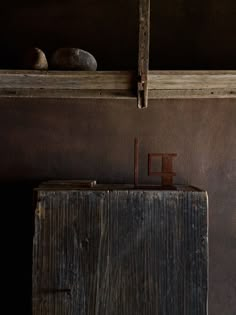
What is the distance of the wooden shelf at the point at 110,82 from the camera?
1533 mm

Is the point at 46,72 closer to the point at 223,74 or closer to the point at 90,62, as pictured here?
the point at 90,62

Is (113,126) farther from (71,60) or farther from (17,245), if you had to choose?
(17,245)

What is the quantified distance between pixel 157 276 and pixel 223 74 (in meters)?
0.78

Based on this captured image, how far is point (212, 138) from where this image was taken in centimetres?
186

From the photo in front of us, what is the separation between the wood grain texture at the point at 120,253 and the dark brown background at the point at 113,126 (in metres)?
0.47

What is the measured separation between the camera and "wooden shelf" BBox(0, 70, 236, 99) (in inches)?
60.4

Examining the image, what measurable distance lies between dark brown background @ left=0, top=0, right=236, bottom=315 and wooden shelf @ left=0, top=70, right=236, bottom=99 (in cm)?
17

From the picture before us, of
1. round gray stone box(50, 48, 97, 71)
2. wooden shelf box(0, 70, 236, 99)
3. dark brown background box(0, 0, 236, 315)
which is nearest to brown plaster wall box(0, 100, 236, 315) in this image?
dark brown background box(0, 0, 236, 315)

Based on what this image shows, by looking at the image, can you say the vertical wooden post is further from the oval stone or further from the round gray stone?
the oval stone

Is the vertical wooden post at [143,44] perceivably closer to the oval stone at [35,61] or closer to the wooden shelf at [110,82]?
the wooden shelf at [110,82]

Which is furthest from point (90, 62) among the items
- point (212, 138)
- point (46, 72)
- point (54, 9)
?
point (212, 138)

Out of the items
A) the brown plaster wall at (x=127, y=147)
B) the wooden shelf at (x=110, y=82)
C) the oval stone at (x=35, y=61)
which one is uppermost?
the oval stone at (x=35, y=61)

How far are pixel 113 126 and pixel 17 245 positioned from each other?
2.22 ft

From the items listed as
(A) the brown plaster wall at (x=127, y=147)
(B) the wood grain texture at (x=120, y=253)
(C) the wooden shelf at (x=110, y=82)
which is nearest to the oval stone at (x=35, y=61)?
(C) the wooden shelf at (x=110, y=82)
